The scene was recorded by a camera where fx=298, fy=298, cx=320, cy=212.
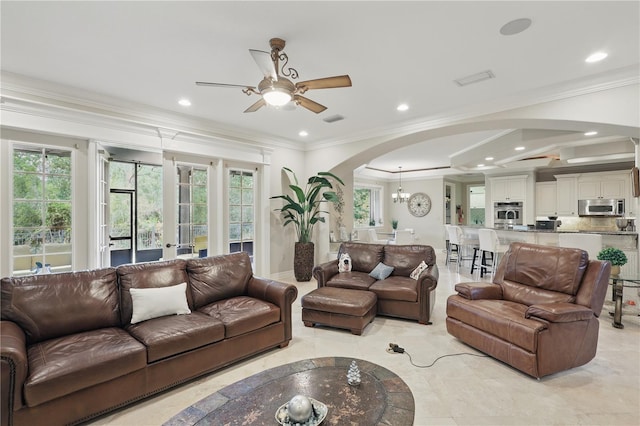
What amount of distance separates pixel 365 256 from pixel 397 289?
2.97 feet

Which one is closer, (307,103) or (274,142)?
(307,103)

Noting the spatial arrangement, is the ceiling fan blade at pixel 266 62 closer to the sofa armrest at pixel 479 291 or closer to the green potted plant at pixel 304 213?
the sofa armrest at pixel 479 291

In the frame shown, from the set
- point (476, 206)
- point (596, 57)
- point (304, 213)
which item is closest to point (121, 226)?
point (304, 213)

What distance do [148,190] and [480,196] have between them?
1225cm

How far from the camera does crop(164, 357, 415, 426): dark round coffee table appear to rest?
1.46 metres

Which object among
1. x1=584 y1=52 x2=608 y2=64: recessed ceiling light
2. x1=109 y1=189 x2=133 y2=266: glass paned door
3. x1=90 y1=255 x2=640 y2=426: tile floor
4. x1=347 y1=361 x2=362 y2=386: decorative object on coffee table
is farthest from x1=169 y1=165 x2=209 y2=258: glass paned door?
x1=584 y1=52 x2=608 y2=64: recessed ceiling light

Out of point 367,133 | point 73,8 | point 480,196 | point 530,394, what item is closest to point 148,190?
point 73,8

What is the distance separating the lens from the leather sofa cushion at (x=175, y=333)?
2.24 m

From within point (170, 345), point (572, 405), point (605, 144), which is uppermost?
point (605, 144)

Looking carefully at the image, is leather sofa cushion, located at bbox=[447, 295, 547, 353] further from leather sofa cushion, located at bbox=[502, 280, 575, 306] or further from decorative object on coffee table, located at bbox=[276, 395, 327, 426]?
decorative object on coffee table, located at bbox=[276, 395, 327, 426]

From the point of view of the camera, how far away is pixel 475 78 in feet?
10.9

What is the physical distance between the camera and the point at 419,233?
1050 cm

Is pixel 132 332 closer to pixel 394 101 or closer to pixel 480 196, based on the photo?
pixel 394 101

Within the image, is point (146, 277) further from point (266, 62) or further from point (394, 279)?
point (394, 279)
